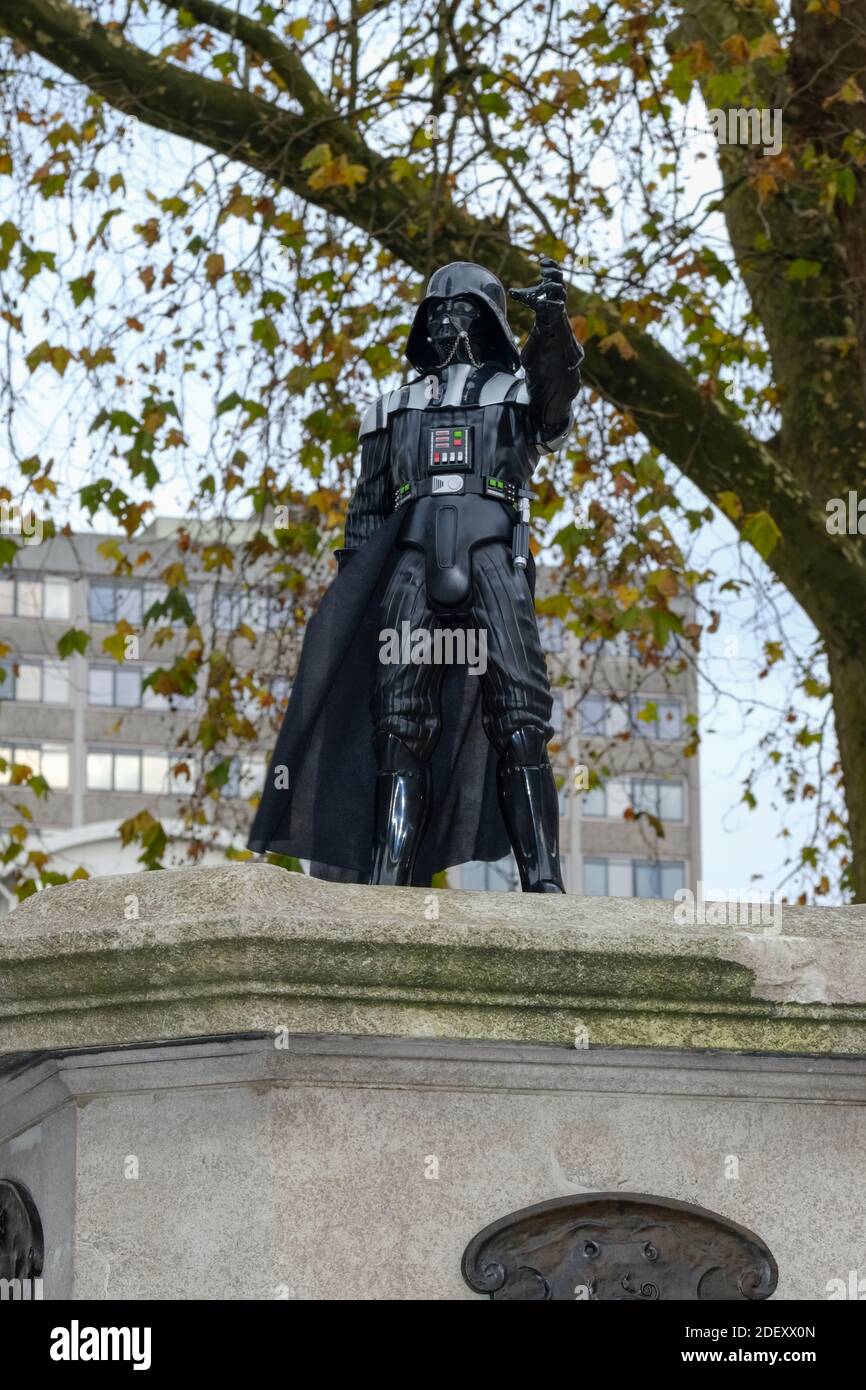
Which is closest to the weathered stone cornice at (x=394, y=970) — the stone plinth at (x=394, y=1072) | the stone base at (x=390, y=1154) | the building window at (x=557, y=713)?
the stone plinth at (x=394, y=1072)

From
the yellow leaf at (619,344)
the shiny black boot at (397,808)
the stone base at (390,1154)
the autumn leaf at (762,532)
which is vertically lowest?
the stone base at (390,1154)

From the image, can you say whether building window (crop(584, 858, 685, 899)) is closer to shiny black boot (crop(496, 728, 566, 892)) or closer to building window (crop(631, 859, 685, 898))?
building window (crop(631, 859, 685, 898))

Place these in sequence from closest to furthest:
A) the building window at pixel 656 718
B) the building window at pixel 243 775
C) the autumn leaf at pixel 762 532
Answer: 1. the autumn leaf at pixel 762 532
2. the building window at pixel 656 718
3. the building window at pixel 243 775

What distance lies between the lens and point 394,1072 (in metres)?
4.14

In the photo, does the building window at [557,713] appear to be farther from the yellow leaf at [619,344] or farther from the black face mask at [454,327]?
the yellow leaf at [619,344]

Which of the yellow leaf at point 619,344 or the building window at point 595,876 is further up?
the building window at point 595,876

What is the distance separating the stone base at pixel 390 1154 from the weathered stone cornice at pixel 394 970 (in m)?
0.11

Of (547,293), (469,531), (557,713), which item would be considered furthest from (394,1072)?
(557,713)

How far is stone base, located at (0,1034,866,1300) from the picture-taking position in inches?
159

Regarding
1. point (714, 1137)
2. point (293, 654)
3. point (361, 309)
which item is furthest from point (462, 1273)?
point (293, 654)

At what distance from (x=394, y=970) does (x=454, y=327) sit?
2643mm

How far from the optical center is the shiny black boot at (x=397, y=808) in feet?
18.3

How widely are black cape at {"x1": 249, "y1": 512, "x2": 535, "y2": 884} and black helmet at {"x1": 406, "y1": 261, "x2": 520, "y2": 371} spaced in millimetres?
587

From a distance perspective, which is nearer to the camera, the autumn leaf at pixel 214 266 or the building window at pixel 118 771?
the autumn leaf at pixel 214 266
